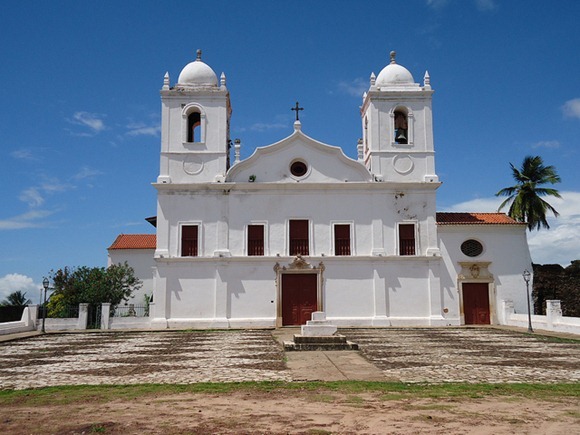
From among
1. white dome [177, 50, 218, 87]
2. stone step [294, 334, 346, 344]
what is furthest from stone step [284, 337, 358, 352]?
white dome [177, 50, 218, 87]

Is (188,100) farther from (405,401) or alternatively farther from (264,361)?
(405,401)

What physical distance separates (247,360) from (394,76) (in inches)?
758

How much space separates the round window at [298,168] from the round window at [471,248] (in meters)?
8.31

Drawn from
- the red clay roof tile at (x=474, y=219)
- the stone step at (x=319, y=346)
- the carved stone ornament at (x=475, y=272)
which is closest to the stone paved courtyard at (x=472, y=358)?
the stone step at (x=319, y=346)

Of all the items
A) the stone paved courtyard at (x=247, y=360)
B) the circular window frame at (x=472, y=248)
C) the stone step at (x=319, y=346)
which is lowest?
the stone paved courtyard at (x=247, y=360)

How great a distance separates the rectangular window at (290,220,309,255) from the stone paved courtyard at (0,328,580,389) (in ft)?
22.6

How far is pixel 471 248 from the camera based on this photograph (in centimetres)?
2652

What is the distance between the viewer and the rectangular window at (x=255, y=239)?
2561 cm

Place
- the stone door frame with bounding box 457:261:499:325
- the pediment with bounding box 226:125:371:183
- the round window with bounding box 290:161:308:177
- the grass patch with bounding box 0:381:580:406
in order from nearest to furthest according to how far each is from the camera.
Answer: the grass patch with bounding box 0:381:580:406, the stone door frame with bounding box 457:261:499:325, the pediment with bounding box 226:125:371:183, the round window with bounding box 290:161:308:177

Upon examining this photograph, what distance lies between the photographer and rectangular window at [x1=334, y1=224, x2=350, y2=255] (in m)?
25.8

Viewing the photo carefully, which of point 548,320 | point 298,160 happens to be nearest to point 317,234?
point 298,160

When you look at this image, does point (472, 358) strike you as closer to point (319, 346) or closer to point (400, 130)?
point (319, 346)

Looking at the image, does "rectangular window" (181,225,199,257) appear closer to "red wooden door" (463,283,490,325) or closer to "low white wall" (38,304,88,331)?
"low white wall" (38,304,88,331)

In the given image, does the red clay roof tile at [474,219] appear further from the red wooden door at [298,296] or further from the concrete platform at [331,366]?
the concrete platform at [331,366]
